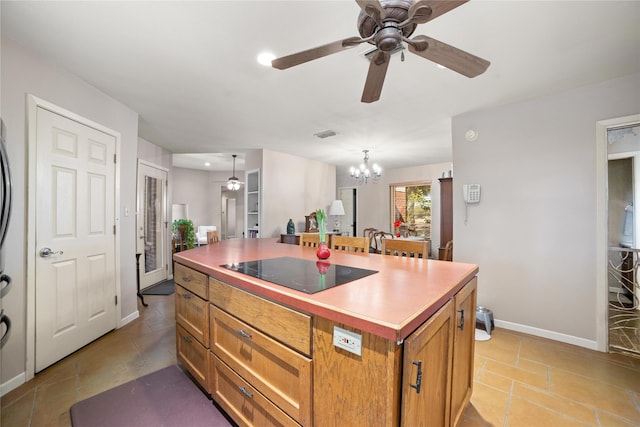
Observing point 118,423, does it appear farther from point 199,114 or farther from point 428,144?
point 428,144

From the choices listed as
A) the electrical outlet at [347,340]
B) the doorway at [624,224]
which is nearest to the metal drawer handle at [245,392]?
the electrical outlet at [347,340]

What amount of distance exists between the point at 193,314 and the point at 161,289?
10.4 feet

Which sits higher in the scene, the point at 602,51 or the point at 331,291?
the point at 602,51

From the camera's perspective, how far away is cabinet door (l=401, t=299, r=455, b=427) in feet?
2.67

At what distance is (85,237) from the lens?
7.98ft

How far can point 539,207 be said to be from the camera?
2.71 m

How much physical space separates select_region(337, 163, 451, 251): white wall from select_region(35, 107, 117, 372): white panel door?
5708 mm

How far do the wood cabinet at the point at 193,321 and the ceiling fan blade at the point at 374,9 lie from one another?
1.64 meters

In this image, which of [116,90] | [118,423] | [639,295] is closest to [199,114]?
[116,90]

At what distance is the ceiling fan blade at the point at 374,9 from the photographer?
1.07 meters

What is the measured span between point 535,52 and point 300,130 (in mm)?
2632

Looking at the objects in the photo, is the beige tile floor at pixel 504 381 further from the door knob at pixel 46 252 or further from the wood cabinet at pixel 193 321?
the door knob at pixel 46 252

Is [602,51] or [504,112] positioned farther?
[504,112]

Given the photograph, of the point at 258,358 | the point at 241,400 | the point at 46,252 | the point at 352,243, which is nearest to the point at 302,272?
the point at 258,358
